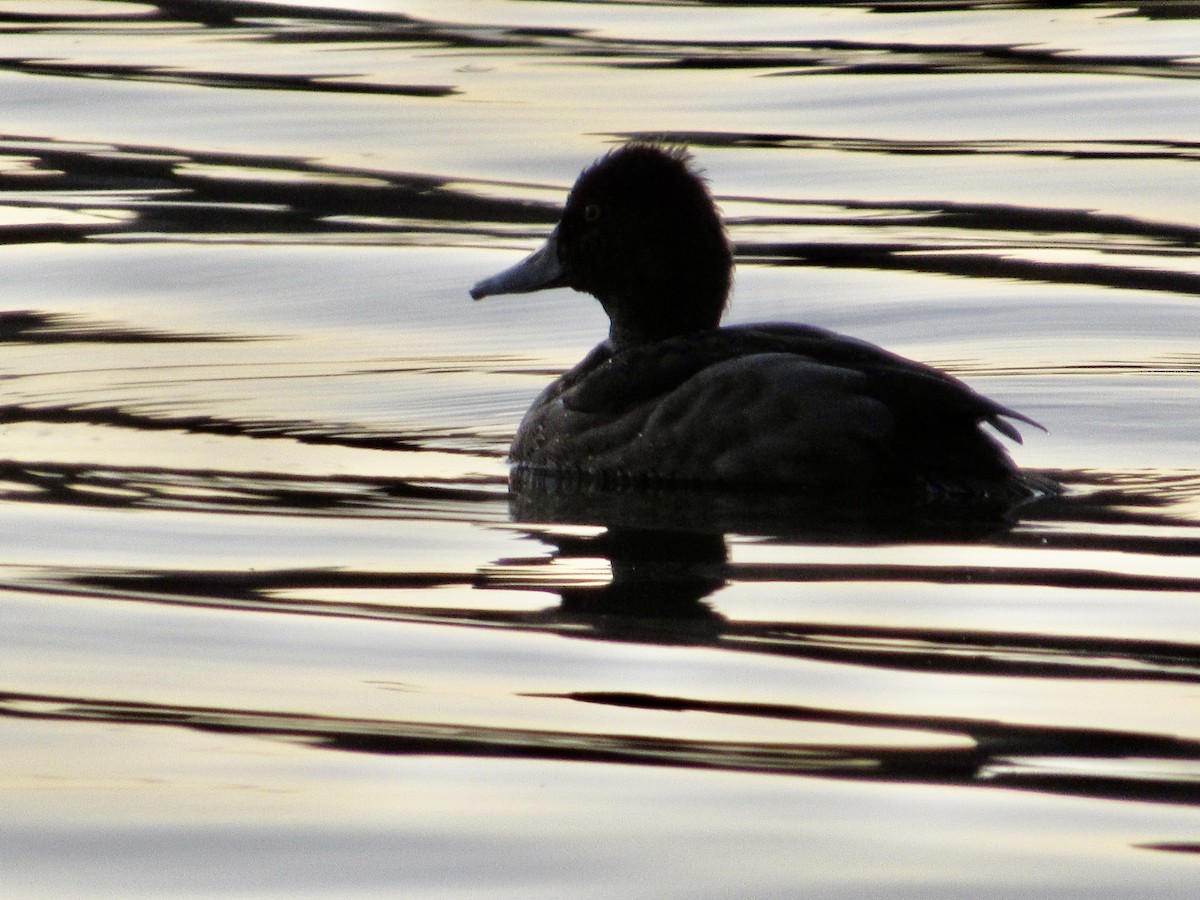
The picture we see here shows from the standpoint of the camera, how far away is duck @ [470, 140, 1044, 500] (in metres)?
7.32

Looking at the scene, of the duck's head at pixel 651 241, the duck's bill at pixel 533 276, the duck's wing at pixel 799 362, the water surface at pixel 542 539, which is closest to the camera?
the water surface at pixel 542 539

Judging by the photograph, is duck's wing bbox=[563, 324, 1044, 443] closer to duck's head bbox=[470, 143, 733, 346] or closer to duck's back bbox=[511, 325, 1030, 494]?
duck's back bbox=[511, 325, 1030, 494]

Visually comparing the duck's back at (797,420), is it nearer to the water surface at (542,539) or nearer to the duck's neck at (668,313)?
the water surface at (542,539)

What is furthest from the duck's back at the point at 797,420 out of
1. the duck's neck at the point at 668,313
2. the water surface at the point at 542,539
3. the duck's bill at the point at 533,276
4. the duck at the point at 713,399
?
the duck's bill at the point at 533,276

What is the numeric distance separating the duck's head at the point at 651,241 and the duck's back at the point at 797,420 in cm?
59

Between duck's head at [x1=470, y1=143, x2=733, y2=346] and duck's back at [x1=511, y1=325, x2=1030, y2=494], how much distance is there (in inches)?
23.3

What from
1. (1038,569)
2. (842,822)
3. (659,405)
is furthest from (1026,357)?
(842,822)

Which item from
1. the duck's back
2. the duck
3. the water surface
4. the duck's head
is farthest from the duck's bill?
the duck's back

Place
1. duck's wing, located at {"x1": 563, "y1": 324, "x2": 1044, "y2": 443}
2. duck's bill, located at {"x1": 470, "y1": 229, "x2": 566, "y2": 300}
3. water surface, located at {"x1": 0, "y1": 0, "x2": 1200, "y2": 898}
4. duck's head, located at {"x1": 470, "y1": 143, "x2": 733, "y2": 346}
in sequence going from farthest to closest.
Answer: duck's bill, located at {"x1": 470, "y1": 229, "x2": 566, "y2": 300} → duck's head, located at {"x1": 470, "y1": 143, "x2": 733, "y2": 346} → duck's wing, located at {"x1": 563, "y1": 324, "x2": 1044, "y2": 443} → water surface, located at {"x1": 0, "y1": 0, "x2": 1200, "y2": 898}

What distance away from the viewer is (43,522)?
6945 millimetres

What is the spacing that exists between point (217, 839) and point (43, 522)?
9.79ft

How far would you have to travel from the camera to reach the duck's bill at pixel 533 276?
28.8 feet

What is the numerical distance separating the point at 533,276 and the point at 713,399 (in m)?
1.58

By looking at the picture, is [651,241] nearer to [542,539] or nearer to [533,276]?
[533,276]
